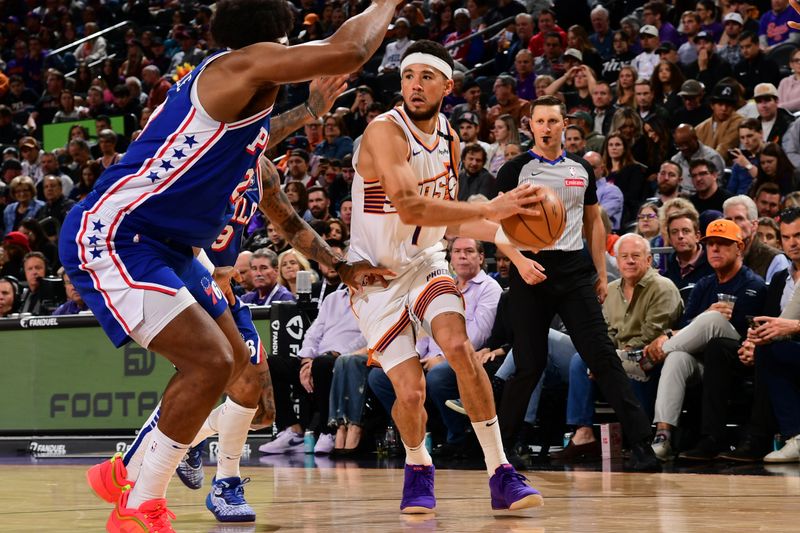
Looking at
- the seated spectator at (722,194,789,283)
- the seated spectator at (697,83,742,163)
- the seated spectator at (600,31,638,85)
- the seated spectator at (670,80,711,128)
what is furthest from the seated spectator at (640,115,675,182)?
the seated spectator at (722,194,789,283)

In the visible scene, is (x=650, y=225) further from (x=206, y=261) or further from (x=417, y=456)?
(x=206, y=261)

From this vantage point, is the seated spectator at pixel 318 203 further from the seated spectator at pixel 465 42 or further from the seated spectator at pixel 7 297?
the seated spectator at pixel 465 42

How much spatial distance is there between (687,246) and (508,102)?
5.42 metres

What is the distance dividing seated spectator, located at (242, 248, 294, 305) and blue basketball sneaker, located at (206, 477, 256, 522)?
16.3 feet

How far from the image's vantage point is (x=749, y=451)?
7332 mm

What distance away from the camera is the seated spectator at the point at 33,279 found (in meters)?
12.1

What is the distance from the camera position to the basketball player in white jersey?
508 cm

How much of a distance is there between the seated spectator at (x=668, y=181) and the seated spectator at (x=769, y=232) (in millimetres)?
1389

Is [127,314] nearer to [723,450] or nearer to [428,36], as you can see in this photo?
[723,450]

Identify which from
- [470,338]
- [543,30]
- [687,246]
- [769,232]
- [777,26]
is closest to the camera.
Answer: [687,246]

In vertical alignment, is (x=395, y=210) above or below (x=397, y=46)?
below

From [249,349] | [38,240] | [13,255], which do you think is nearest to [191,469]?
[249,349]

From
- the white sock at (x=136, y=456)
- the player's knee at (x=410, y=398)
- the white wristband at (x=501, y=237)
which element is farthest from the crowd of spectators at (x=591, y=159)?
the white sock at (x=136, y=456)

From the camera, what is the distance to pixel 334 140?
48.1ft
